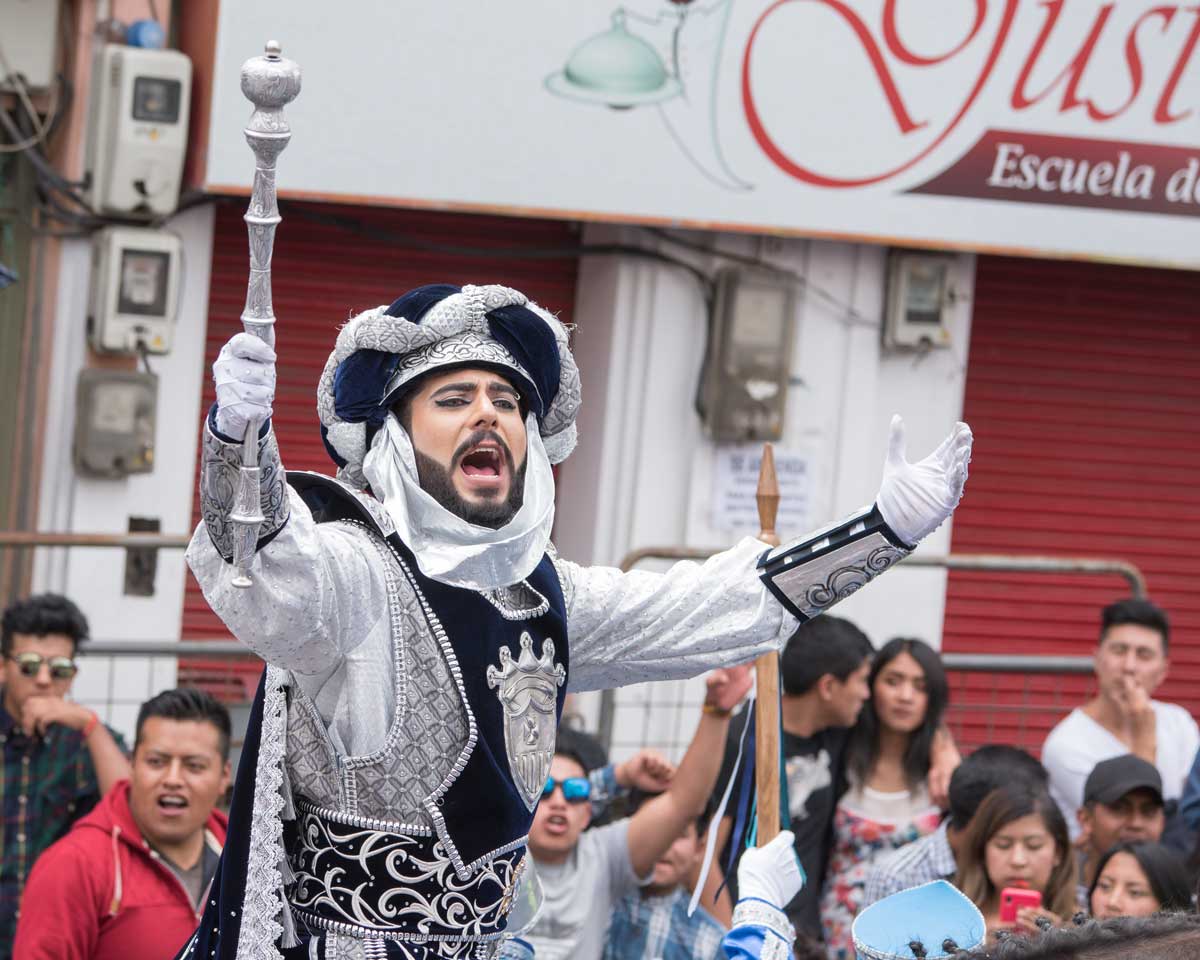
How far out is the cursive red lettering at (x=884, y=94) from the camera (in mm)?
8406

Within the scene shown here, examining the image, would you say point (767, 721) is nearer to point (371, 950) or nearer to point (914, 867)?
point (371, 950)

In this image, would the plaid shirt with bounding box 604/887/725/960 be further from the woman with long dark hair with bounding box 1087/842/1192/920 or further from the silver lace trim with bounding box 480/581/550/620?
the silver lace trim with bounding box 480/581/550/620

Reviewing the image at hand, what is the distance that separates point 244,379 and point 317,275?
5.40 meters

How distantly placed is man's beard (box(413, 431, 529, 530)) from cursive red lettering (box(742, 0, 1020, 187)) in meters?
4.86

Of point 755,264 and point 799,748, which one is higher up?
point 755,264

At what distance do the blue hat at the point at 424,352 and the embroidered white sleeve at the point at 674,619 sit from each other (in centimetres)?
37

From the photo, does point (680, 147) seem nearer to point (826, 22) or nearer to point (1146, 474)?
point (826, 22)

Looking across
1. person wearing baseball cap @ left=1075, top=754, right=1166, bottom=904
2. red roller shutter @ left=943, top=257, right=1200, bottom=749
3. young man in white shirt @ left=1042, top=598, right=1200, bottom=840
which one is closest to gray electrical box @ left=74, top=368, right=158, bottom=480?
young man in white shirt @ left=1042, top=598, right=1200, bottom=840

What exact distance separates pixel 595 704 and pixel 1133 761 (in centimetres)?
270

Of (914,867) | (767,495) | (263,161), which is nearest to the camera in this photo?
(263,161)

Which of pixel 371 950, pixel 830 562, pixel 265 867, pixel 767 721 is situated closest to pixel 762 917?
pixel 767 721

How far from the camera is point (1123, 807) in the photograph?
5957 millimetres

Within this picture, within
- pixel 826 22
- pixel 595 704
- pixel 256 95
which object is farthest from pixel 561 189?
pixel 256 95

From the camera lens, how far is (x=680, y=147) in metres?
8.34
